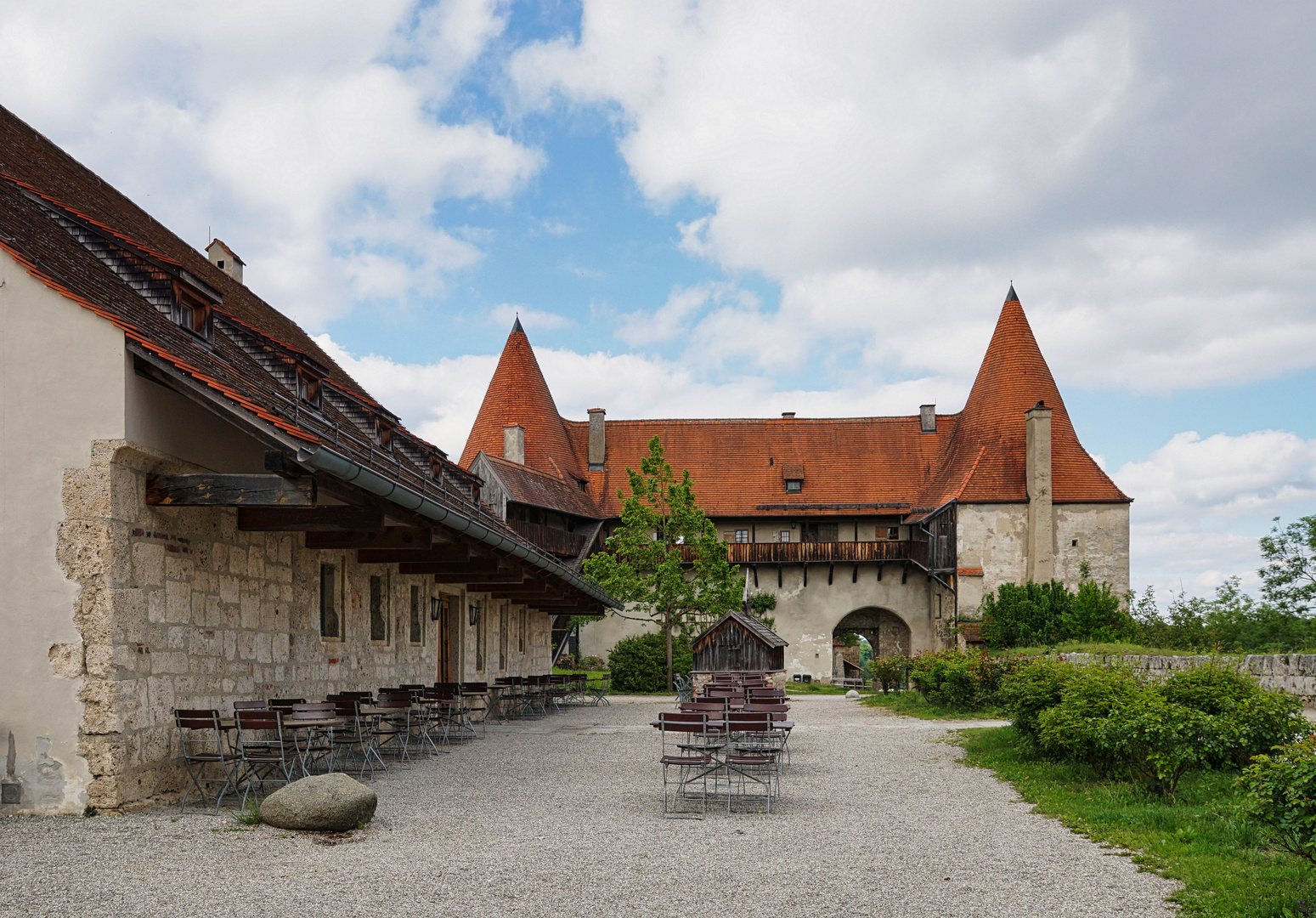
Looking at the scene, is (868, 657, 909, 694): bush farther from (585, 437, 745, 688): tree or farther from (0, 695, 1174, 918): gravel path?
(0, 695, 1174, 918): gravel path

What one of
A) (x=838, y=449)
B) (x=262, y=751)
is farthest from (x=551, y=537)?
(x=262, y=751)

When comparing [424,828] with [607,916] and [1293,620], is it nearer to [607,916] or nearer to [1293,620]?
[607,916]

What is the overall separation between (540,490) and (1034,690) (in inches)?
1086

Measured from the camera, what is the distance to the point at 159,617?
8867 mm

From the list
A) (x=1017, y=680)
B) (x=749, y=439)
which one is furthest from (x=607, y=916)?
(x=749, y=439)

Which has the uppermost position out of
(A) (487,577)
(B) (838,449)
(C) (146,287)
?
(B) (838,449)

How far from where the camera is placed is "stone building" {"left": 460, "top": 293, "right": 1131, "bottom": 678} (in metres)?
37.2

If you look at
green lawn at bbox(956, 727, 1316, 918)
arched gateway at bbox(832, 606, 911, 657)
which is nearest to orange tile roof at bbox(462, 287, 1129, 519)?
arched gateway at bbox(832, 606, 911, 657)

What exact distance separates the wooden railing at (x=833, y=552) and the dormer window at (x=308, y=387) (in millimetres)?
→ 26894

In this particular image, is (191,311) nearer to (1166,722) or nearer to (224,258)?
(1166,722)

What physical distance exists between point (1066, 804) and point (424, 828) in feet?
16.0

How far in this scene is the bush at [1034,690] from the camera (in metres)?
11.4

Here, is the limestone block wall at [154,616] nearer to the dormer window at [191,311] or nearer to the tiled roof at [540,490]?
the dormer window at [191,311]

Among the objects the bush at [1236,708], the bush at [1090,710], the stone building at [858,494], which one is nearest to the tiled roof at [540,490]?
the stone building at [858,494]
